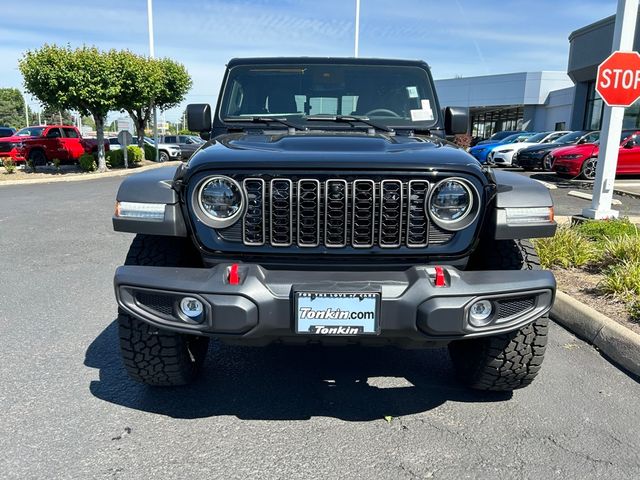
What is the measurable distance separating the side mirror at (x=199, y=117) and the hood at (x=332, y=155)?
95 cm

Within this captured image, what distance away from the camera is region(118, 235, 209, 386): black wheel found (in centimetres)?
272

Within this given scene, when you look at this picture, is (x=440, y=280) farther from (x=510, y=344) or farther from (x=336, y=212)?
(x=510, y=344)

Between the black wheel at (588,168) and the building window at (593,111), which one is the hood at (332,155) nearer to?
the black wheel at (588,168)

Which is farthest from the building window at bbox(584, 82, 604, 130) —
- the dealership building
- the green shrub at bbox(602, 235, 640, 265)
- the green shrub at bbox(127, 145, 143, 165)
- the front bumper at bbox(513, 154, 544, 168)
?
the green shrub at bbox(602, 235, 640, 265)

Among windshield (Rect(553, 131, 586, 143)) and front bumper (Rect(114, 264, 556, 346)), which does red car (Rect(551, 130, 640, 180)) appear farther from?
front bumper (Rect(114, 264, 556, 346))

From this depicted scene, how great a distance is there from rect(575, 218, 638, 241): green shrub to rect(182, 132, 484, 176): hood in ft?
13.3

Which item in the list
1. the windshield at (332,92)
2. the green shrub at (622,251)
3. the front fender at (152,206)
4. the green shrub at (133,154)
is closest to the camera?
the front fender at (152,206)

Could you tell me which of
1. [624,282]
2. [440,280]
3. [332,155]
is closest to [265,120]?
[332,155]

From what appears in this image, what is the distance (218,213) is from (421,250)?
3.18ft

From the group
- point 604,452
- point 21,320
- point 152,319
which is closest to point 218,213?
point 152,319

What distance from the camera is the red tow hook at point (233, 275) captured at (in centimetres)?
232

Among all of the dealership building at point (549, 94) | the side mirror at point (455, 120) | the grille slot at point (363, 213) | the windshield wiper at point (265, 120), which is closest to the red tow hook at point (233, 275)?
the grille slot at point (363, 213)

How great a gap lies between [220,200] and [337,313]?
2.49ft

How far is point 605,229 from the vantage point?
6.20 meters
